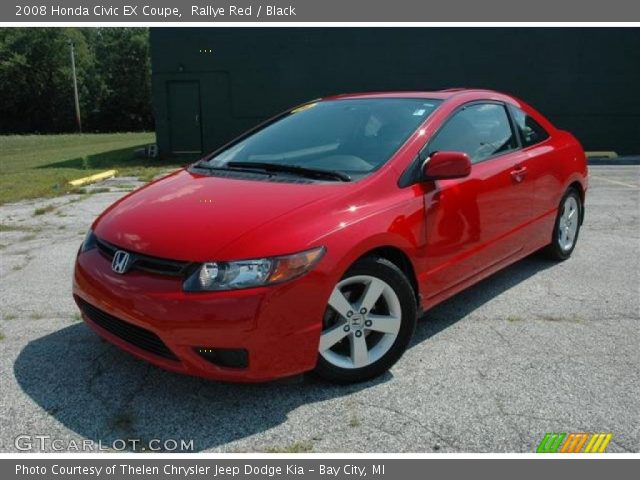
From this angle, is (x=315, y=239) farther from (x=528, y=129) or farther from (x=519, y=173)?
(x=528, y=129)

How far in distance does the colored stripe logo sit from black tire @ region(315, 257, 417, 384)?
0.86 metres

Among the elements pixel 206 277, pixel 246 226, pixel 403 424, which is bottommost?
pixel 403 424

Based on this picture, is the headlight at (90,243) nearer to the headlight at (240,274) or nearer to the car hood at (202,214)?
the car hood at (202,214)

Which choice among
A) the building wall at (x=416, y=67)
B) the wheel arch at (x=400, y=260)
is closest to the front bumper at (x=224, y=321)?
the wheel arch at (x=400, y=260)

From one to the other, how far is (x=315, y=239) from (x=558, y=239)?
126 inches

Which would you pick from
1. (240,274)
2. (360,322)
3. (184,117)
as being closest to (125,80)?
(184,117)

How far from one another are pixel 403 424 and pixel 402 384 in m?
0.38

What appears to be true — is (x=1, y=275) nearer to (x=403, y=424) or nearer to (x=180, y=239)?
(x=180, y=239)

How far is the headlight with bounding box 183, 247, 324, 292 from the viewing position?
8.59 ft

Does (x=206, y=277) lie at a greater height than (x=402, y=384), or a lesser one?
greater

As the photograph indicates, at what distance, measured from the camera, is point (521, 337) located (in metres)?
3.70

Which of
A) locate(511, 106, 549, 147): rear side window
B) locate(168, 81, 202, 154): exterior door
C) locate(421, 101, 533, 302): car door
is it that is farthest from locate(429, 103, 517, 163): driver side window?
locate(168, 81, 202, 154): exterior door

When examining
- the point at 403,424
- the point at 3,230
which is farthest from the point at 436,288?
the point at 3,230

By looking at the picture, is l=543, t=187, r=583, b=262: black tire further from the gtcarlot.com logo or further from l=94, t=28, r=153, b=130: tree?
l=94, t=28, r=153, b=130: tree
